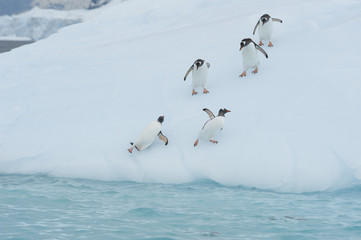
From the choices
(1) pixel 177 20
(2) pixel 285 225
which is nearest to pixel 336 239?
(2) pixel 285 225

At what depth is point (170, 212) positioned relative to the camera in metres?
4.45

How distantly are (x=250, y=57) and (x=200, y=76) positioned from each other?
0.86 m

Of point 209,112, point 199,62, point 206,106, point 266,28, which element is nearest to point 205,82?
point 199,62

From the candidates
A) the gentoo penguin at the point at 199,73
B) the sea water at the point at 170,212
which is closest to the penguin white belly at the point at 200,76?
the gentoo penguin at the point at 199,73

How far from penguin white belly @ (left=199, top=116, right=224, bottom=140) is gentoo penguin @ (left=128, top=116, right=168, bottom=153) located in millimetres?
482

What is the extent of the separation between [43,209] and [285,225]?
2326 millimetres

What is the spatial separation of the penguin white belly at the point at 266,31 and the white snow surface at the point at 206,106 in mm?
221

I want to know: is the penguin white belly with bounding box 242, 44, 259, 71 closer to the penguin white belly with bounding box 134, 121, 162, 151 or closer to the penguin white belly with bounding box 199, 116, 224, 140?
the penguin white belly with bounding box 199, 116, 224, 140

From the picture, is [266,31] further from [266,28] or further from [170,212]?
[170,212]

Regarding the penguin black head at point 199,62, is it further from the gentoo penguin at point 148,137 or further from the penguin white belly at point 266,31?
the penguin white belly at point 266,31

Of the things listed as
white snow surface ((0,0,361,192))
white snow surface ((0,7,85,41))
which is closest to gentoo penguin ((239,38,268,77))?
white snow surface ((0,0,361,192))

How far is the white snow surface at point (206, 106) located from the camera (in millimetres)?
5309

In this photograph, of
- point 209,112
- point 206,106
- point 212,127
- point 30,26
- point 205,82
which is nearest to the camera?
point 212,127

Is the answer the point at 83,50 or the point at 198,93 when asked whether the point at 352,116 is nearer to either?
the point at 198,93
